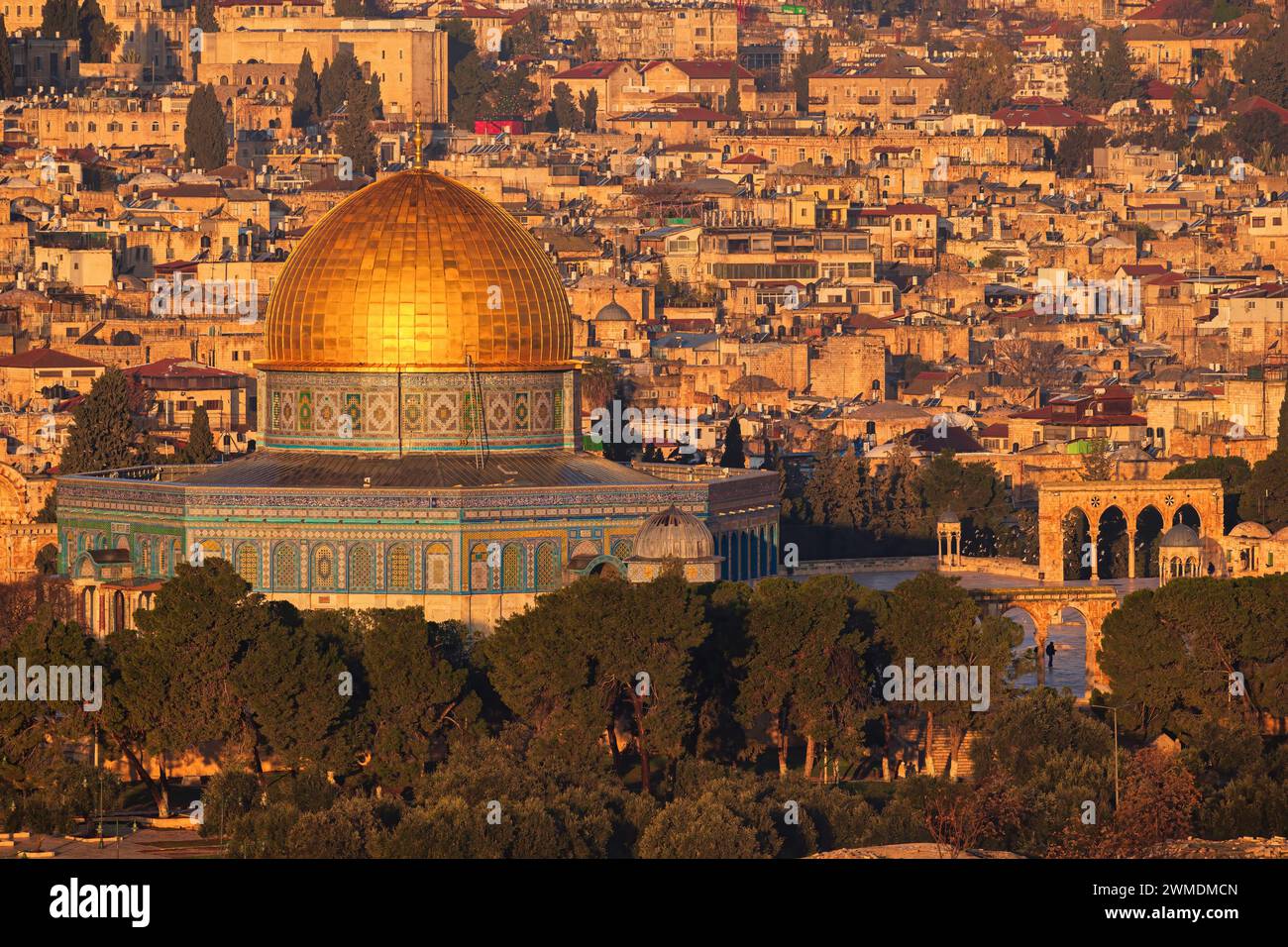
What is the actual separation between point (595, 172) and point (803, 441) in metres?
49.6

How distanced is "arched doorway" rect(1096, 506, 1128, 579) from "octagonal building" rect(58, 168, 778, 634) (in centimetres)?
1171

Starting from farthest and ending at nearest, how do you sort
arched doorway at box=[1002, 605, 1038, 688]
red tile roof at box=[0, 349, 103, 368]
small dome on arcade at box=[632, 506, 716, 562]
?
red tile roof at box=[0, 349, 103, 368] < small dome on arcade at box=[632, 506, 716, 562] < arched doorway at box=[1002, 605, 1038, 688]

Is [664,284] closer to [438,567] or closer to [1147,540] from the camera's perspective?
[1147,540]

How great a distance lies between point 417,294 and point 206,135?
74.8 m

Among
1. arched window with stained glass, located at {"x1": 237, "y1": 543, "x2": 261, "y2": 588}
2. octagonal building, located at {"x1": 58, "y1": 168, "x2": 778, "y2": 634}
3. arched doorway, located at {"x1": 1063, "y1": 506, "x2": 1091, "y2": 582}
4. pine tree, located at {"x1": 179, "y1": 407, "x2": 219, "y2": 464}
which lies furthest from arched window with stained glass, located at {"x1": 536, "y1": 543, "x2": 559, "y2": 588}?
arched doorway, located at {"x1": 1063, "y1": 506, "x2": 1091, "y2": 582}

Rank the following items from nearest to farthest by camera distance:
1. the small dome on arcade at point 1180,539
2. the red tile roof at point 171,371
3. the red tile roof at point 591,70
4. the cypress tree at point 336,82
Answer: the small dome on arcade at point 1180,539
the red tile roof at point 171,371
the cypress tree at point 336,82
the red tile roof at point 591,70

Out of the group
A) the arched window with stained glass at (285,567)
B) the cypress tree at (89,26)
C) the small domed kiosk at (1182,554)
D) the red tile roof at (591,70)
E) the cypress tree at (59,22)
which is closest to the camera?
the arched window with stained glass at (285,567)

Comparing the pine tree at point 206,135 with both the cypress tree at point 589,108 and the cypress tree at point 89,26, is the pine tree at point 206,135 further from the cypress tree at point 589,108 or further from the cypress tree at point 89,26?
the cypress tree at point 589,108

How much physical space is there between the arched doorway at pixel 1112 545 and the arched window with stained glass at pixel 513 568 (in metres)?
15.2

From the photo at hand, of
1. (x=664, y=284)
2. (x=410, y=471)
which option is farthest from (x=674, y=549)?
(x=664, y=284)

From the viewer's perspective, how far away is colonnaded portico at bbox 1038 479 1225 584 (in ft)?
230

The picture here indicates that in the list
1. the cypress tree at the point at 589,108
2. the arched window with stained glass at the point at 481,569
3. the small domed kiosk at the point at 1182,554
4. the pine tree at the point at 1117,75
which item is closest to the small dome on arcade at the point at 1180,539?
the small domed kiosk at the point at 1182,554

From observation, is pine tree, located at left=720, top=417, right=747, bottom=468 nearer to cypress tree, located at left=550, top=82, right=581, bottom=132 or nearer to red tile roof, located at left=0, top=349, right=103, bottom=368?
red tile roof, located at left=0, top=349, right=103, bottom=368

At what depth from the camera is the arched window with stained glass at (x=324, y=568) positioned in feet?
185
